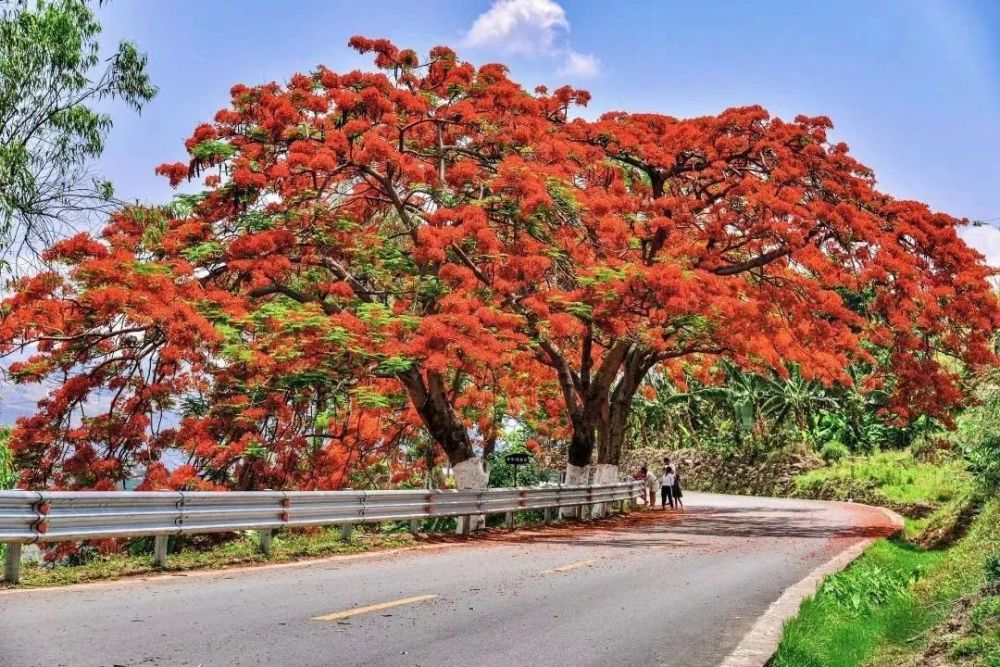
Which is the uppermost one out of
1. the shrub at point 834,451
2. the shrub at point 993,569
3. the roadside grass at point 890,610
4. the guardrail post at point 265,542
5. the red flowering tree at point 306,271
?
the red flowering tree at point 306,271

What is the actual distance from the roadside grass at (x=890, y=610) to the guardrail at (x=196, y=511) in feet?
24.2

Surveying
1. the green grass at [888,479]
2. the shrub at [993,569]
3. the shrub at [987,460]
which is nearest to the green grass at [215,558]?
the shrub at [993,569]

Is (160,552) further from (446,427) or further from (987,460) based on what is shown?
(987,460)

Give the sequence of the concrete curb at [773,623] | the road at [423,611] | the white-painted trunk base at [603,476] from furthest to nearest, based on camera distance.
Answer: the white-painted trunk base at [603,476]
the concrete curb at [773,623]
the road at [423,611]

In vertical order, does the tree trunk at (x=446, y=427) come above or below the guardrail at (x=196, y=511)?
above

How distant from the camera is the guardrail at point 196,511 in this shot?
10.8 meters

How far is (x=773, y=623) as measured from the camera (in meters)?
10.1

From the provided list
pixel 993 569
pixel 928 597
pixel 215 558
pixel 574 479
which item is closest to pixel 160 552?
pixel 215 558

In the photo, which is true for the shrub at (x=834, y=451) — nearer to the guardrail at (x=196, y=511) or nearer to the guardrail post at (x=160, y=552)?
the guardrail at (x=196, y=511)

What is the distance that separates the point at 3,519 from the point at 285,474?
11.3 m

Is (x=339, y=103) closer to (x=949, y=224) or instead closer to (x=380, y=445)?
(x=380, y=445)

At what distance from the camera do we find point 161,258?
21578 millimetres

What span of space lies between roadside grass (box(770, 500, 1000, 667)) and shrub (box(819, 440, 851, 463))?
2650 cm

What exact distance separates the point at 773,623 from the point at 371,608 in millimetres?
3912
